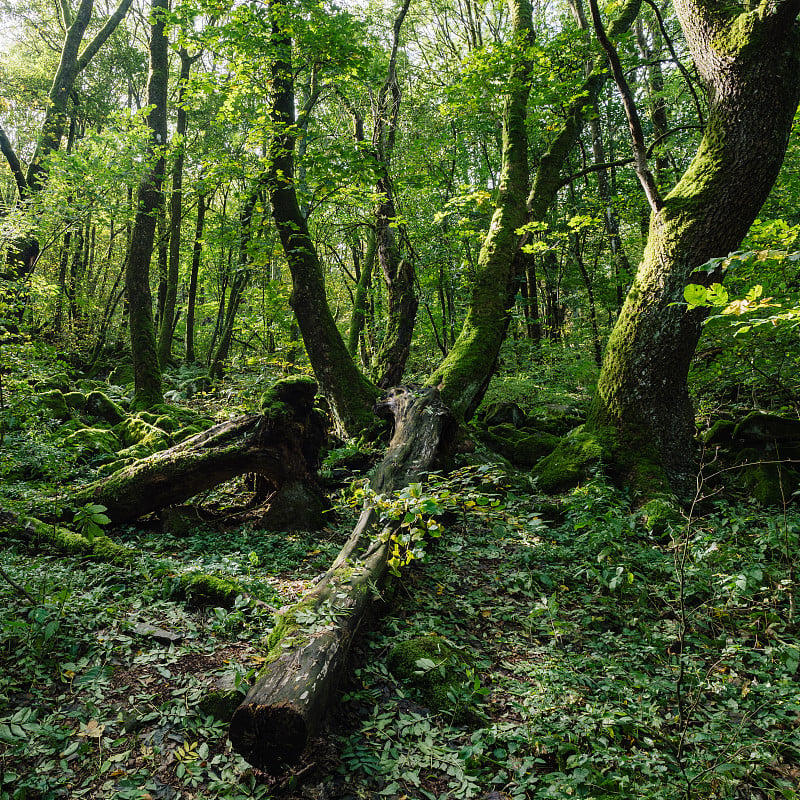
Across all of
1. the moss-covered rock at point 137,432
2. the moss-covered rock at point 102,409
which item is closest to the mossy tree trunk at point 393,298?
the moss-covered rock at point 137,432

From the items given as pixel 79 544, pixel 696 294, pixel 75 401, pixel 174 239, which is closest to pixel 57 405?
pixel 75 401

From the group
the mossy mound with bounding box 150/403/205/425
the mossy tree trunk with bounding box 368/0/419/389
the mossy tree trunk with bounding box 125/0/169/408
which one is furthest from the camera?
the mossy tree trunk with bounding box 125/0/169/408

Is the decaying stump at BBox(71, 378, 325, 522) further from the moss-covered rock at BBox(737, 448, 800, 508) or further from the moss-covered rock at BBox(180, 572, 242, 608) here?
the moss-covered rock at BBox(737, 448, 800, 508)

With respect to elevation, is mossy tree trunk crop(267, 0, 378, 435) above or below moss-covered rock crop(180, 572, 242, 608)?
above

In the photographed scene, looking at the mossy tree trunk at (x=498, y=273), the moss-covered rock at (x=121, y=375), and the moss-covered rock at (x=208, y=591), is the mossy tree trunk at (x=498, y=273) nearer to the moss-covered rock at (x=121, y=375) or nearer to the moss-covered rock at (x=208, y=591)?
the moss-covered rock at (x=208, y=591)

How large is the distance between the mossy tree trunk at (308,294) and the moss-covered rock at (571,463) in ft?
9.36

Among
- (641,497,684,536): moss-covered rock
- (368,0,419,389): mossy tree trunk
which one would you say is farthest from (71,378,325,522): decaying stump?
(641,497,684,536): moss-covered rock

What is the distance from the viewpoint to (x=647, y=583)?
151 inches

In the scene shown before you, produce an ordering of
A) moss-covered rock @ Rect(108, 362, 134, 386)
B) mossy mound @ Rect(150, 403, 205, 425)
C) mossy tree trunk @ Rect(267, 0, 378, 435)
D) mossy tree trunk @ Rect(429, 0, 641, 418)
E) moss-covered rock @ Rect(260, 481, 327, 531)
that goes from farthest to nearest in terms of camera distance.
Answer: moss-covered rock @ Rect(108, 362, 134, 386)
mossy mound @ Rect(150, 403, 205, 425)
mossy tree trunk @ Rect(267, 0, 378, 435)
mossy tree trunk @ Rect(429, 0, 641, 418)
moss-covered rock @ Rect(260, 481, 327, 531)

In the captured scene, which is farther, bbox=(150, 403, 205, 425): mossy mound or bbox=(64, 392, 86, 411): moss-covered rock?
bbox=(64, 392, 86, 411): moss-covered rock

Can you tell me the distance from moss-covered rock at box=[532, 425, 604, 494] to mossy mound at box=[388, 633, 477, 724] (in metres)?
2.97

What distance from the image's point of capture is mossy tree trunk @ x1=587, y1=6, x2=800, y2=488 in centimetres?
498

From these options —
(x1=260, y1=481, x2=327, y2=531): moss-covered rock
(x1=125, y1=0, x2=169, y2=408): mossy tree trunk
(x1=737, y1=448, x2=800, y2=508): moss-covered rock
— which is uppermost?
(x1=125, y1=0, x2=169, y2=408): mossy tree trunk

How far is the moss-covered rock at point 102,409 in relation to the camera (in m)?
10.1
